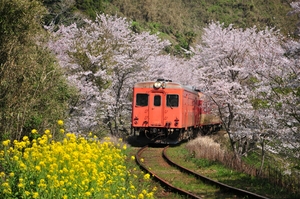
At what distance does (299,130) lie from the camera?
12.2m

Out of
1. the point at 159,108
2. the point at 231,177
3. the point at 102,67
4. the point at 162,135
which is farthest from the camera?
the point at 102,67

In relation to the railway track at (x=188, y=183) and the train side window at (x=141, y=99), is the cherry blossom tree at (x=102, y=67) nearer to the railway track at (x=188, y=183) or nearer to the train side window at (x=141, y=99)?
the train side window at (x=141, y=99)

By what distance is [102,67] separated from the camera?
22422 mm

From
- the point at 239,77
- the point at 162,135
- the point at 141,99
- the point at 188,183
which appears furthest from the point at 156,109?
the point at 188,183

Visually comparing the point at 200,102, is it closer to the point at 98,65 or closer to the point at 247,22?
the point at 98,65

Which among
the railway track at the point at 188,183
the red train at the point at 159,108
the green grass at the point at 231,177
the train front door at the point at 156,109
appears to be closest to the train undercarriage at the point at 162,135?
the red train at the point at 159,108

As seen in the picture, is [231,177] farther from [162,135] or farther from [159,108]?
[162,135]

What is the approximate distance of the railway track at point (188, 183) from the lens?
376 inches

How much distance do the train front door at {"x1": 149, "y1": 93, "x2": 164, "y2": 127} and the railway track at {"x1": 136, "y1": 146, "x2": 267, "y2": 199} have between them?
15.0 ft

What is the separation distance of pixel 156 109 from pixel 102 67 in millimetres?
3871

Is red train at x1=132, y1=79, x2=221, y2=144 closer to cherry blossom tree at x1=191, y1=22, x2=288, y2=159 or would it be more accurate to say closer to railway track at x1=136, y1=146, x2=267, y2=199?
cherry blossom tree at x1=191, y1=22, x2=288, y2=159

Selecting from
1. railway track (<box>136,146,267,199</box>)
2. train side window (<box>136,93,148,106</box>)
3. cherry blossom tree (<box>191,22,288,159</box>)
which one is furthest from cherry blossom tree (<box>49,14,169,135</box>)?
railway track (<box>136,146,267,199</box>)

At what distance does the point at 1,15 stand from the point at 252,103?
907 centimetres

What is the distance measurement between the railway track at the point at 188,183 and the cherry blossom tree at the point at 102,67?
21.6 feet
